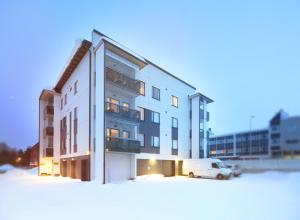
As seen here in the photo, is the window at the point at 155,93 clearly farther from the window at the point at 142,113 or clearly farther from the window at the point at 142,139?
the window at the point at 142,139

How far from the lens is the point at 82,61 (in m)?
26.0

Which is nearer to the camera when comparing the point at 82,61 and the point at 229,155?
the point at 229,155

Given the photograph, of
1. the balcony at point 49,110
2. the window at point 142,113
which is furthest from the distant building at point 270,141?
the balcony at point 49,110

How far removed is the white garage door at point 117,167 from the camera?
22.0 m

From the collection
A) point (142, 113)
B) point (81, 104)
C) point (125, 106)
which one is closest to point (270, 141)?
point (125, 106)

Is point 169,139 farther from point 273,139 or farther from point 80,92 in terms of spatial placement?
point 273,139

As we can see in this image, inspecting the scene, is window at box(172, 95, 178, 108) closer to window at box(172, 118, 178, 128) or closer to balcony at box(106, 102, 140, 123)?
window at box(172, 118, 178, 128)

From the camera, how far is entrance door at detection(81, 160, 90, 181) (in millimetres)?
22188

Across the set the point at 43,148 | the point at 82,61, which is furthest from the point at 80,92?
the point at 43,148

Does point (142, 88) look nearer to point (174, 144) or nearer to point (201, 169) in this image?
point (174, 144)

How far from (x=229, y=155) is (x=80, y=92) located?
24.1 m

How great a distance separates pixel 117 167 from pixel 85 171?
3.21 m

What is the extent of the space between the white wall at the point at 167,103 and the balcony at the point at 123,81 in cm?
198

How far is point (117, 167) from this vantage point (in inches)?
896
